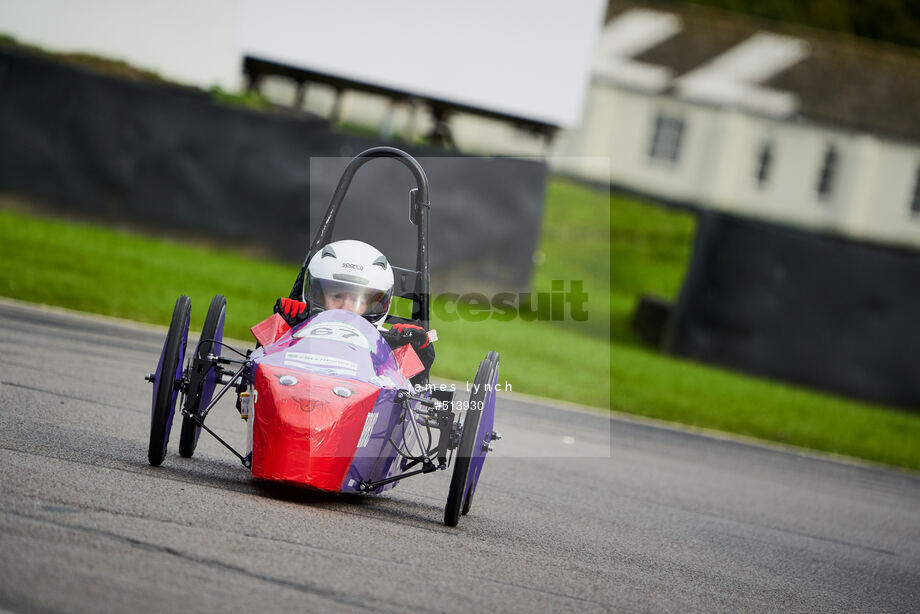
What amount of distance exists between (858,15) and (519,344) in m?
50.5

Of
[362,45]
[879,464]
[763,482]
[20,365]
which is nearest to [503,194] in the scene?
[362,45]

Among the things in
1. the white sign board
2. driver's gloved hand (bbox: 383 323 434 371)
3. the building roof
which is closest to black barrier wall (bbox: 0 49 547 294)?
the white sign board

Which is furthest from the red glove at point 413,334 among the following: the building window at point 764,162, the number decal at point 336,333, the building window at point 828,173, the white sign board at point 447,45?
the building window at point 828,173

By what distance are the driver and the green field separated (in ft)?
24.2

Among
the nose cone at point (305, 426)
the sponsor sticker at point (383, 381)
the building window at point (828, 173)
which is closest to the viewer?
the nose cone at point (305, 426)

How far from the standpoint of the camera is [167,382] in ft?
20.9

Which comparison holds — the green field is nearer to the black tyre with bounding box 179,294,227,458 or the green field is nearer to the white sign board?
the white sign board

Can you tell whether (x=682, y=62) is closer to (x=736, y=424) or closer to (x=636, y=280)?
(x=636, y=280)

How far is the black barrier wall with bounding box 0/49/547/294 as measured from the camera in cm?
1875

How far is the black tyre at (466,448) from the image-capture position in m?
6.60

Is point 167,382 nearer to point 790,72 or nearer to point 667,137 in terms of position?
point 667,137

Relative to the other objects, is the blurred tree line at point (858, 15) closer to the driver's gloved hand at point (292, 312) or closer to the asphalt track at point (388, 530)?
the asphalt track at point (388, 530)

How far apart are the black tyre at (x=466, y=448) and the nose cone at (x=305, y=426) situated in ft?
1.95

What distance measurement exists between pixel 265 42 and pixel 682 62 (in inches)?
962
